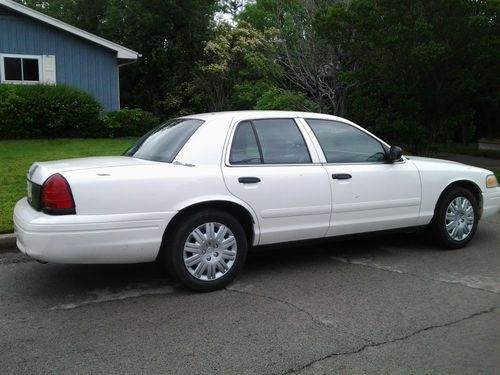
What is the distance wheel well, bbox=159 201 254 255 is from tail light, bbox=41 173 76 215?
0.82 metres

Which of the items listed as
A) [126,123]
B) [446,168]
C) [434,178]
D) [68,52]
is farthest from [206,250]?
[68,52]

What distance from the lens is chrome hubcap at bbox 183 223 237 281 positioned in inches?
187

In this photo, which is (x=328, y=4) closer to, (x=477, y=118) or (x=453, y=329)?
(x=477, y=118)

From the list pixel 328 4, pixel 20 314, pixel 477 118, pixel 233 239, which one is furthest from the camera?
pixel 477 118

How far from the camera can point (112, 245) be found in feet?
14.5

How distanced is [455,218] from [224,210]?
9.44ft

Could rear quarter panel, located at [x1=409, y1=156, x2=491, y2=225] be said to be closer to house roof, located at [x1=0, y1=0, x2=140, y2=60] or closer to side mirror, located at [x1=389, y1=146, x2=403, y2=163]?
side mirror, located at [x1=389, y1=146, x2=403, y2=163]

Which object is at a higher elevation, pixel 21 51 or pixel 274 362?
pixel 21 51

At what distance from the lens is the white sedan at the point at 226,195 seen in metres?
4.39

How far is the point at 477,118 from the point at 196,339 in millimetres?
18489

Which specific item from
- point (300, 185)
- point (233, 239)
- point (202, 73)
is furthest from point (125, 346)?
point (202, 73)

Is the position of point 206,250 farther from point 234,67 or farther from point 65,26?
point 234,67

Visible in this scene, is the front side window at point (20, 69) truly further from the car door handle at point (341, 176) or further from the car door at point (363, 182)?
the car door handle at point (341, 176)

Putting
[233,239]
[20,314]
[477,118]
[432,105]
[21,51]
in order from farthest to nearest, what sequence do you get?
[477,118]
[21,51]
[432,105]
[233,239]
[20,314]
